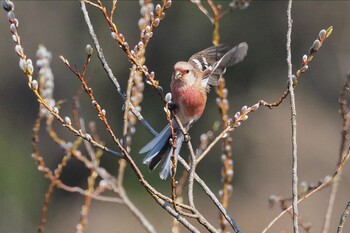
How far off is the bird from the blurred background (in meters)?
6.25

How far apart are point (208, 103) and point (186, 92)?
6.62m

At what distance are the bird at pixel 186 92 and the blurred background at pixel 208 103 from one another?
625 centimetres

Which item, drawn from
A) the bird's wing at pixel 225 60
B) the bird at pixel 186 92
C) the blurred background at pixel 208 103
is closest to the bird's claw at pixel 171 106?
the bird at pixel 186 92

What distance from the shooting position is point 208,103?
8.55m

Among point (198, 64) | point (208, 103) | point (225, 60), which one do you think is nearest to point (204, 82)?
point (198, 64)

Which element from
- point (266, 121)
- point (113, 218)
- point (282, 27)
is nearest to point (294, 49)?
point (282, 27)

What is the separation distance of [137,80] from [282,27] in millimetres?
7679

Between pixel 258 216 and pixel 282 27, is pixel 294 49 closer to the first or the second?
pixel 282 27

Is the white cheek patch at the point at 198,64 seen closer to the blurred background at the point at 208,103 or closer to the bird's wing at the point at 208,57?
the bird's wing at the point at 208,57

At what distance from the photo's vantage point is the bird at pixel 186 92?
74.2 inches

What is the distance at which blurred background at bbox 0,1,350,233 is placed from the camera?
28.1 feet

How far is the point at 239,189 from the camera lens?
8945 millimetres

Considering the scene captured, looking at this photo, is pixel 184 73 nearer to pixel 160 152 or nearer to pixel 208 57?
pixel 208 57

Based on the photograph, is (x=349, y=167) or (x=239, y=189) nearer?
(x=349, y=167)
